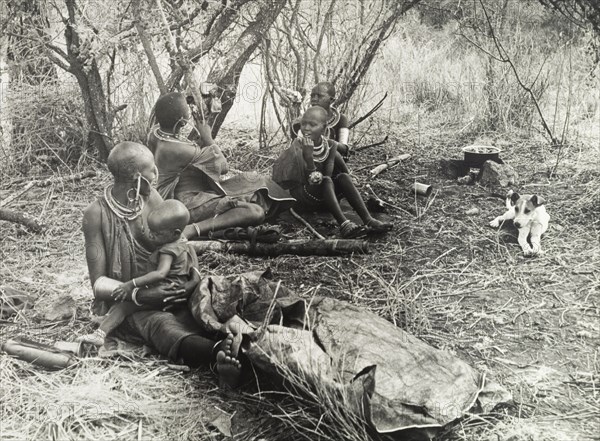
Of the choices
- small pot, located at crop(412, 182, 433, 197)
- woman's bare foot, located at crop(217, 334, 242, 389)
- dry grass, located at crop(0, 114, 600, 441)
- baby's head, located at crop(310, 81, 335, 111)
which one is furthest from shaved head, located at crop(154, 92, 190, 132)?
small pot, located at crop(412, 182, 433, 197)

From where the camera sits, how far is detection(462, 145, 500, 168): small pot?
6.02m

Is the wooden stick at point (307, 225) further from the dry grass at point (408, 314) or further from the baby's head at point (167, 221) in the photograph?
the baby's head at point (167, 221)

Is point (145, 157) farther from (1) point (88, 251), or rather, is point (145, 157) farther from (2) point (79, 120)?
(2) point (79, 120)

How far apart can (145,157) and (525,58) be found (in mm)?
5516

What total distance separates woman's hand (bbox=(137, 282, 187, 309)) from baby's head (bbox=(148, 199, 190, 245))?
24cm

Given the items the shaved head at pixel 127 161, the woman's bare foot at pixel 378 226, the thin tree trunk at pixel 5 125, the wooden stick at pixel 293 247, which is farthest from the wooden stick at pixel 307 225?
the thin tree trunk at pixel 5 125

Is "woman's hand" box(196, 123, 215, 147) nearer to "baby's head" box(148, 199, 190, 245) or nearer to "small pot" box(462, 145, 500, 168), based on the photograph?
"baby's head" box(148, 199, 190, 245)

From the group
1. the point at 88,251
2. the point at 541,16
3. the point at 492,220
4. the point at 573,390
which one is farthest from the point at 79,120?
the point at 541,16

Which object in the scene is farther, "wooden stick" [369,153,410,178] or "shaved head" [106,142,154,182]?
"wooden stick" [369,153,410,178]

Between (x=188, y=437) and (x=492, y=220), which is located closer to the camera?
(x=188, y=437)

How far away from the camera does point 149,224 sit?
3.29 meters

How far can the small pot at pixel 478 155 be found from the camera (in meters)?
6.02

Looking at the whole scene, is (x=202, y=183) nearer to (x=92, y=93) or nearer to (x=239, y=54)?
(x=92, y=93)

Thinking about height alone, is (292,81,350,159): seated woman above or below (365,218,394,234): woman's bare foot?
above
